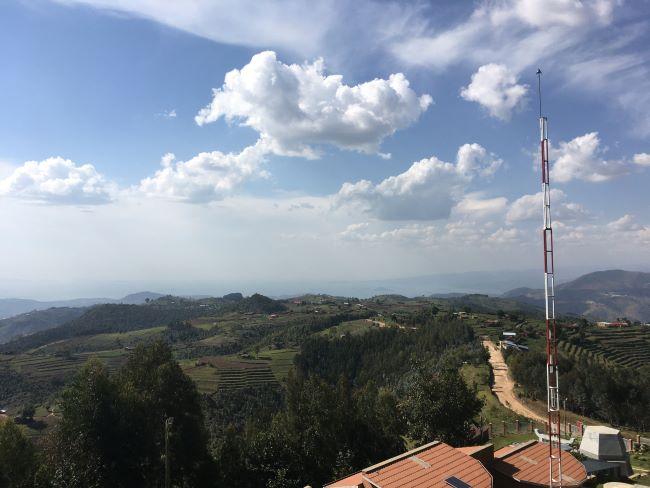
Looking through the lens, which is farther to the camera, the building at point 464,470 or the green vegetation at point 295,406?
the green vegetation at point 295,406

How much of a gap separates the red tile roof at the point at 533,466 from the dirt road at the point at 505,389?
27.0 meters

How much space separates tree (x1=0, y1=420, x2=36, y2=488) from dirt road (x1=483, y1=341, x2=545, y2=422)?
4329cm

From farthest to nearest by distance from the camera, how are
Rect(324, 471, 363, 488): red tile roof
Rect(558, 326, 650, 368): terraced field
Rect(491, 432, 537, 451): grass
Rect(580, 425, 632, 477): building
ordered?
Rect(558, 326, 650, 368): terraced field < Rect(491, 432, 537, 451): grass < Rect(580, 425, 632, 477): building < Rect(324, 471, 363, 488): red tile roof

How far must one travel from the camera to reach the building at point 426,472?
1655 centimetres

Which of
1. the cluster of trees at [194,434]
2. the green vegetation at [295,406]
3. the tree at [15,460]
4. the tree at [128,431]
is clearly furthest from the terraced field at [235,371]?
the tree at [15,460]

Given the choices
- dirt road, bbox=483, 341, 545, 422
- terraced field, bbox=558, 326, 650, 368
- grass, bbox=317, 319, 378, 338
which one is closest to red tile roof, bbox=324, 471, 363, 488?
dirt road, bbox=483, 341, 545, 422

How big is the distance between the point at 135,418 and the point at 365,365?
8303cm

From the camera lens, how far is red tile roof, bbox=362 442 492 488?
16.5m

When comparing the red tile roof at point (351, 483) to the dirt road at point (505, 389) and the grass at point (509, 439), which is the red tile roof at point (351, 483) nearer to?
the grass at point (509, 439)

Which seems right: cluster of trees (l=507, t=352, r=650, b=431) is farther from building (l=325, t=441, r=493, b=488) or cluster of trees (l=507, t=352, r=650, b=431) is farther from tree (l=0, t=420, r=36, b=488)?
tree (l=0, t=420, r=36, b=488)

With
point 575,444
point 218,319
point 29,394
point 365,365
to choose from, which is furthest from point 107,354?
point 575,444

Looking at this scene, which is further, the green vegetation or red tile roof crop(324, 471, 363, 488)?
the green vegetation

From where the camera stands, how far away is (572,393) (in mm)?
50625

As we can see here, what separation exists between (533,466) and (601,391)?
36.3m
